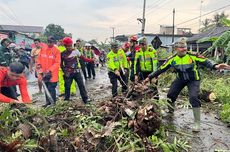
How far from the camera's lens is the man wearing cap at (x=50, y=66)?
7.50m

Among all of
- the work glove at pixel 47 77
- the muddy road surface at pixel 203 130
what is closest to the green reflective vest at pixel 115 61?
the work glove at pixel 47 77

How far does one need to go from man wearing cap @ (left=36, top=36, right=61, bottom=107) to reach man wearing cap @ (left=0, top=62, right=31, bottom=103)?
66.4 inches

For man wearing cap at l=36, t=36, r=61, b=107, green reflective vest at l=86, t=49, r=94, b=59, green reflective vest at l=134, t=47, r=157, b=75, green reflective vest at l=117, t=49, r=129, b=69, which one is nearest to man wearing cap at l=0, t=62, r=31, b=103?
man wearing cap at l=36, t=36, r=61, b=107

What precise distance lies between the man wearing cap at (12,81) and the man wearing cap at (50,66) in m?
1.69

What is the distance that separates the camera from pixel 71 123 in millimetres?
5004

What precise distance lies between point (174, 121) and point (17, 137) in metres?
3.68

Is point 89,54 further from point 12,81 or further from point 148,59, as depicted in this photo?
point 12,81

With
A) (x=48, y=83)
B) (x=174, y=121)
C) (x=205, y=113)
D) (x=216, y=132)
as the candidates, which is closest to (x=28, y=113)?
(x=48, y=83)

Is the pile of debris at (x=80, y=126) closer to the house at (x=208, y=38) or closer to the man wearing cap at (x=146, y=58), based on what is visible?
the man wearing cap at (x=146, y=58)

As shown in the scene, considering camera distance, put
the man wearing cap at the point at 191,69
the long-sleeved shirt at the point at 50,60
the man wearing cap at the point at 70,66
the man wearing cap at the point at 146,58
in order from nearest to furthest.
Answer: the man wearing cap at the point at 191,69 < the man wearing cap at the point at 146,58 < the long-sleeved shirt at the point at 50,60 < the man wearing cap at the point at 70,66

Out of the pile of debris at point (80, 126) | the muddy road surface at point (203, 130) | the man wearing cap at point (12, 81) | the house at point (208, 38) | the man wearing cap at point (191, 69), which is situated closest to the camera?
the pile of debris at point (80, 126)

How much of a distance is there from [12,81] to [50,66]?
8.76 ft

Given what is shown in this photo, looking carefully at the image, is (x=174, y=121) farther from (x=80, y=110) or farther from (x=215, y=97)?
(x=215, y=97)

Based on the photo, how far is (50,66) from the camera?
7.99 metres
